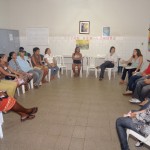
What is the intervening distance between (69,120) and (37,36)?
5297 millimetres

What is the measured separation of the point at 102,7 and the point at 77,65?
248 centimetres

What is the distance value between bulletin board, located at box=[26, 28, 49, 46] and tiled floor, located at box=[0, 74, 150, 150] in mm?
3120

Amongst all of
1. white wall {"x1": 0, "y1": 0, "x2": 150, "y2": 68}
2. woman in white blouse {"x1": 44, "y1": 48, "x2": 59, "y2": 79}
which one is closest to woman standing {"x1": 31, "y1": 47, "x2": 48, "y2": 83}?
woman in white blouse {"x1": 44, "y1": 48, "x2": 59, "y2": 79}

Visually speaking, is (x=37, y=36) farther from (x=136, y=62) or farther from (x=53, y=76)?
(x=136, y=62)

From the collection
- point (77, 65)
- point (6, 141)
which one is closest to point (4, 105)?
point (6, 141)

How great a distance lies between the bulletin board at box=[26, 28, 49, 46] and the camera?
7520 mm

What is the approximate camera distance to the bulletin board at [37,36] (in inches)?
296

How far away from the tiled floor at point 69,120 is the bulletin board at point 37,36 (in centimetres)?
312

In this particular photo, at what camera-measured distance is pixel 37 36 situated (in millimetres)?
7621

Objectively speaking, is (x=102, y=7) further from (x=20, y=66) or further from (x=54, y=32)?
(x=20, y=66)

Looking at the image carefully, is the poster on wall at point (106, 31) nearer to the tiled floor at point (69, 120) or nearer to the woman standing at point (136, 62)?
the woman standing at point (136, 62)

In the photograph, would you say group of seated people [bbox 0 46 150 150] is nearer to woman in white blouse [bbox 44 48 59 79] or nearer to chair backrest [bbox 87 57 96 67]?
woman in white blouse [bbox 44 48 59 79]

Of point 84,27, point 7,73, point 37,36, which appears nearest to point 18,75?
point 7,73

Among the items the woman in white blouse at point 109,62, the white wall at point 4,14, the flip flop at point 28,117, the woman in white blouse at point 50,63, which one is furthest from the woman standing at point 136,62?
the white wall at point 4,14
